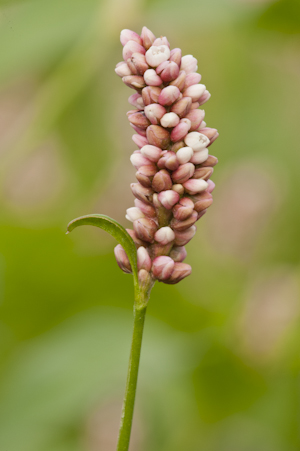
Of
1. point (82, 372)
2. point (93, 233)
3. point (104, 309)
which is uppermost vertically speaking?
point (93, 233)

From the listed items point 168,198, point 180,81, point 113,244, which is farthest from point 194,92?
point 113,244

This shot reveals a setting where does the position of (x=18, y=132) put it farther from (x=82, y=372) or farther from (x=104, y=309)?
(x=82, y=372)

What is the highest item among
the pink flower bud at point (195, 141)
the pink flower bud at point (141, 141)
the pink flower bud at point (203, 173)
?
the pink flower bud at point (195, 141)

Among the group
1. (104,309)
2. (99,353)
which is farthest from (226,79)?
(99,353)

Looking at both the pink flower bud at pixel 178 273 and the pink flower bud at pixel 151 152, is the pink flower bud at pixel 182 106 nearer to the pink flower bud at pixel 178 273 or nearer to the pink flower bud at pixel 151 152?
the pink flower bud at pixel 151 152

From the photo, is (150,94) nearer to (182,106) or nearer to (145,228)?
(182,106)

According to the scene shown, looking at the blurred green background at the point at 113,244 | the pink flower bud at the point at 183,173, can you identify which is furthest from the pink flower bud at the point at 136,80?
the blurred green background at the point at 113,244
